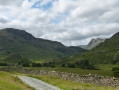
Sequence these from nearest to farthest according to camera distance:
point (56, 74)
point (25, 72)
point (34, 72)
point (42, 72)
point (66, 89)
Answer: point (66, 89)
point (56, 74)
point (42, 72)
point (34, 72)
point (25, 72)

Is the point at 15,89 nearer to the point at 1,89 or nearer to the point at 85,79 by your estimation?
the point at 1,89

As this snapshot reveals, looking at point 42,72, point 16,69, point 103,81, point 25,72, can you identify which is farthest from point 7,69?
point 103,81

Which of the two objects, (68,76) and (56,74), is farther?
(56,74)

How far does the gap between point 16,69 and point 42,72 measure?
1172 inches

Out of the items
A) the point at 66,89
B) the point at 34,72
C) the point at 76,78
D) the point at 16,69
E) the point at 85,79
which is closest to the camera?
the point at 66,89

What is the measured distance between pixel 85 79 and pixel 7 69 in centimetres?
6723

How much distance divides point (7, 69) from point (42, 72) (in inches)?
1503

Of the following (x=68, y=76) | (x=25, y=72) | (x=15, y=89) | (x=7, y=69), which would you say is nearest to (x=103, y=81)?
(x=68, y=76)

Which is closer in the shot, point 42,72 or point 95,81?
point 95,81

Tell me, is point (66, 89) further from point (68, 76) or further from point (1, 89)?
point (68, 76)

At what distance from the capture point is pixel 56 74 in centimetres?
5566

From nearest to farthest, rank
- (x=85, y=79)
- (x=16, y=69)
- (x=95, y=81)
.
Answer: (x=95, y=81) < (x=85, y=79) < (x=16, y=69)

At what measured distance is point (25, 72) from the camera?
81.2 metres

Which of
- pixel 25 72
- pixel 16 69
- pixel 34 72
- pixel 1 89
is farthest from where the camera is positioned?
pixel 16 69
